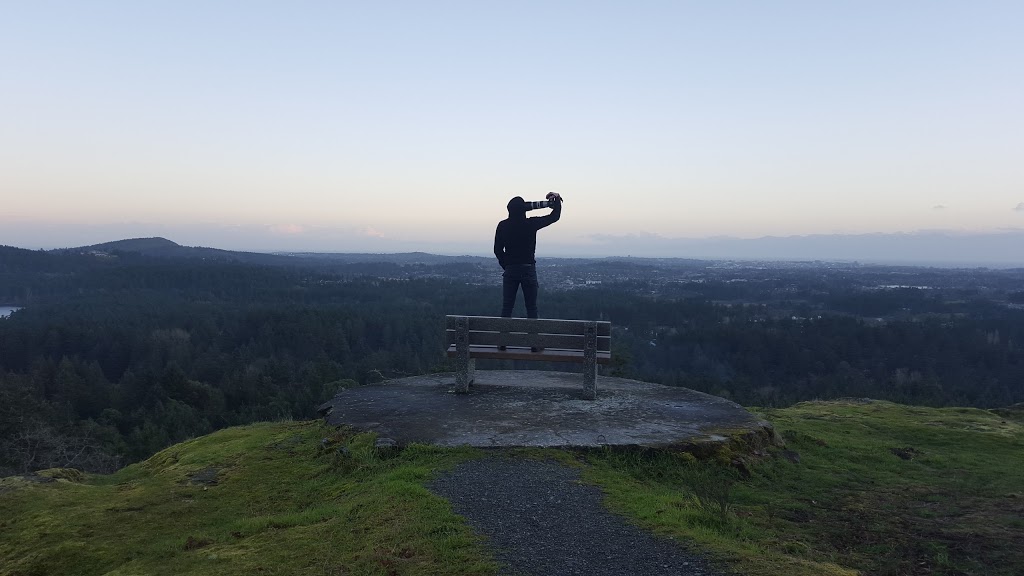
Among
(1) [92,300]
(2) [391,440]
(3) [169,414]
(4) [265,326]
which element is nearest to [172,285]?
(1) [92,300]

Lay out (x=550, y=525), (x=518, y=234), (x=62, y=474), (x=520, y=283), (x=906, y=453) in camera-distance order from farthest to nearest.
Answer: (x=520, y=283) → (x=518, y=234) → (x=62, y=474) → (x=906, y=453) → (x=550, y=525)

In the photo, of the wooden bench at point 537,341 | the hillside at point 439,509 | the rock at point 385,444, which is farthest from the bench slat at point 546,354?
the rock at point 385,444

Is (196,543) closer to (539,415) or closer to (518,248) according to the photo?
(539,415)

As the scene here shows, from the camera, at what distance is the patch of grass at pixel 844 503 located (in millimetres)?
4852

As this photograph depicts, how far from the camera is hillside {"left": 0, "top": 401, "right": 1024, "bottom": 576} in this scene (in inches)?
186

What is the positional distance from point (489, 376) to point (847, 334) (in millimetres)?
87324

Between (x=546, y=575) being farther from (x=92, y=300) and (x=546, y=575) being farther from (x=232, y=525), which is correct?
(x=92, y=300)

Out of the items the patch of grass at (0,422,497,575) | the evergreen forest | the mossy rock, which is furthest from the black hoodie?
the mossy rock

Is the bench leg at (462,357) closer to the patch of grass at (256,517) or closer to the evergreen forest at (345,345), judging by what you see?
the patch of grass at (256,517)

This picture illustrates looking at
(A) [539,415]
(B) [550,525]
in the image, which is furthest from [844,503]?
(A) [539,415]

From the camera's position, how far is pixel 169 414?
39.1 m

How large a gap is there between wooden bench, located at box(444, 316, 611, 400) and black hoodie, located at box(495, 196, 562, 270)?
1.64 metres

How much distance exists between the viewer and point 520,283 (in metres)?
11.1

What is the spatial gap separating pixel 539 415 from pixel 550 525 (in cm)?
361
